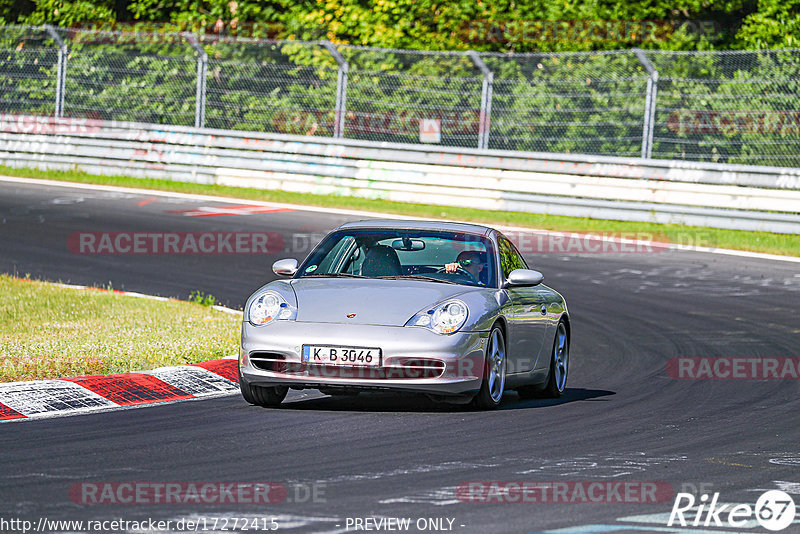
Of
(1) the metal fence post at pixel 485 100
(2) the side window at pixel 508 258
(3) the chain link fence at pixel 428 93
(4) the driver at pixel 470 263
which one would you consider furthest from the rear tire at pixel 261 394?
(1) the metal fence post at pixel 485 100

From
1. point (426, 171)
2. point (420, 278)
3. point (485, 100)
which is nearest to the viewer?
point (420, 278)

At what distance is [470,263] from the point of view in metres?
10.2

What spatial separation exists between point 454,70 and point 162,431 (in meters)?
17.5

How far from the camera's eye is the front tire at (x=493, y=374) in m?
9.37

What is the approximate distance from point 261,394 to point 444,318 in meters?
1.29

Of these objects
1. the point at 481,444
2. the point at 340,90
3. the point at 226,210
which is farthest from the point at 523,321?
the point at 340,90

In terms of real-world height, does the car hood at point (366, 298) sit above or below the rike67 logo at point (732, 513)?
above

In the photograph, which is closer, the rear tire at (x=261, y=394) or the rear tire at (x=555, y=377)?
the rear tire at (x=261, y=394)

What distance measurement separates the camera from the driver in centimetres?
1011

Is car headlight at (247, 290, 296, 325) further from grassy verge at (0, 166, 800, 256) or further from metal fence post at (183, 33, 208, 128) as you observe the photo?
metal fence post at (183, 33, 208, 128)

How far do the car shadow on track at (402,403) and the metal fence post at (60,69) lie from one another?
17.6 metres

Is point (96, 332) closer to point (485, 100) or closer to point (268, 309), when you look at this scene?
point (268, 309)

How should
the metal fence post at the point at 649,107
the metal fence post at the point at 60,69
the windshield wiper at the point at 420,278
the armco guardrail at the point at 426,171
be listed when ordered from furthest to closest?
the metal fence post at the point at 60,69
the metal fence post at the point at 649,107
the armco guardrail at the point at 426,171
the windshield wiper at the point at 420,278

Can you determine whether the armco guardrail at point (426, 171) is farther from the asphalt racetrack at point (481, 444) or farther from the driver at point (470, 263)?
the driver at point (470, 263)
